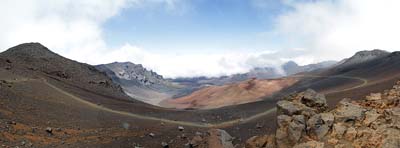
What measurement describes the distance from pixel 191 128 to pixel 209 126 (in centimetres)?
381

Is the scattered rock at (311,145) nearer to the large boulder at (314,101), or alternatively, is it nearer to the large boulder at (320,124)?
the large boulder at (320,124)

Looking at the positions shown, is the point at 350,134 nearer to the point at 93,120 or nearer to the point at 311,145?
the point at 311,145

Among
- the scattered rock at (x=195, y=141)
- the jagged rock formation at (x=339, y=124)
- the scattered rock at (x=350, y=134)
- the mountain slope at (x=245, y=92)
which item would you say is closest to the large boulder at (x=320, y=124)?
the jagged rock formation at (x=339, y=124)

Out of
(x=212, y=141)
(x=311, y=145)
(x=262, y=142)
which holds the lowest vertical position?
(x=212, y=141)

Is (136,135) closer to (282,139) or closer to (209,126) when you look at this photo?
(209,126)

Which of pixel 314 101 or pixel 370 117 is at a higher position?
pixel 314 101

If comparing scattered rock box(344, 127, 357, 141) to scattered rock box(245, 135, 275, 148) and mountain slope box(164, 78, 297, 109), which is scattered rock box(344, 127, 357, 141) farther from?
mountain slope box(164, 78, 297, 109)

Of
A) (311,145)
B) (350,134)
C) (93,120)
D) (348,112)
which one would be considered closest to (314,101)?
(348,112)

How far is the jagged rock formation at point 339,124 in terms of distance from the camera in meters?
18.1

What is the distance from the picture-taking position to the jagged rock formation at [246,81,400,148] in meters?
18.1

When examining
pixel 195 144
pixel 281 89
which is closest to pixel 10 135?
pixel 195 144

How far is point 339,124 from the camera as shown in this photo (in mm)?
19828

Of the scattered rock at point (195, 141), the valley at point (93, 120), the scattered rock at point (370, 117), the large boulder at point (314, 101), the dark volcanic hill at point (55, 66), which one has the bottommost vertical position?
the scattered rock at point (195, 141)

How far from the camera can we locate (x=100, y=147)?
Answer: 3669cm
